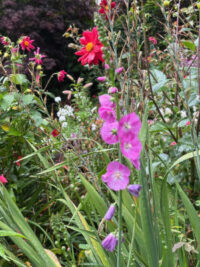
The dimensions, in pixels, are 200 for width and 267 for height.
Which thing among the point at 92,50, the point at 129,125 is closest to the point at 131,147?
the point at 129,125

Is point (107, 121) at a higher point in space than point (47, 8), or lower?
lower

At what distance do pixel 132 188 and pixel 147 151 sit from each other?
329 millimetres

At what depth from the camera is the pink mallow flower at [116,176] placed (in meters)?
0.66

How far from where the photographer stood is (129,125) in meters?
0.65

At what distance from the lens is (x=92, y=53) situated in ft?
3.63

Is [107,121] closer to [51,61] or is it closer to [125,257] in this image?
[125,257]

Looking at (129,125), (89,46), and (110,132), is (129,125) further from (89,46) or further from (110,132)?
(89,46)

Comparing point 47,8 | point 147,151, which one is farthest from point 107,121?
point 47,8

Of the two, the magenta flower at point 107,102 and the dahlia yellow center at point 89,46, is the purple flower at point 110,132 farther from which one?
the dahlia yellow center at point 89,46

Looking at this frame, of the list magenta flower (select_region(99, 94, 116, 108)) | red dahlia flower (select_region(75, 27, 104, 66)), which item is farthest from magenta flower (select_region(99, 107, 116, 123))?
red dahlia flower (select_region(75, 27, 104, 66))

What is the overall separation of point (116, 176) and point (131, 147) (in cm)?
7

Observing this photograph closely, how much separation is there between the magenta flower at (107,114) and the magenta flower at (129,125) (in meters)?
0.03

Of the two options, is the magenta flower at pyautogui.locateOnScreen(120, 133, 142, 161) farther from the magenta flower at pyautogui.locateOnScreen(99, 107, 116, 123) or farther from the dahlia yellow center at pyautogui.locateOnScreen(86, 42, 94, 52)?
the dahlia yellow center at pyautogui.locateOnScreen(86, 42, 94, 52)

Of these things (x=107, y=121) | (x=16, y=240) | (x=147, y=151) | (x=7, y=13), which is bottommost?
(x=16, y=240)
